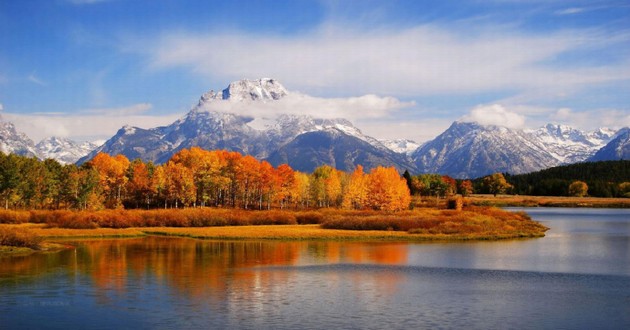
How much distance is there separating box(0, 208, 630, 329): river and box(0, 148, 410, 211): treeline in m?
57.1

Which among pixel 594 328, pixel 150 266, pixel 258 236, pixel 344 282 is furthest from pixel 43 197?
pixel 594 328

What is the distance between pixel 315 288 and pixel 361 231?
5438 centimetres

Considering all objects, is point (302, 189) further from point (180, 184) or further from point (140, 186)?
point (140, 186)

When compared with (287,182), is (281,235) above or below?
below

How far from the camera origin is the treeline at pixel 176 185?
431 feet

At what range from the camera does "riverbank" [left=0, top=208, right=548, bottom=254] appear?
311 ft

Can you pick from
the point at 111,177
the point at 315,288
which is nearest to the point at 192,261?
the point at 315,288

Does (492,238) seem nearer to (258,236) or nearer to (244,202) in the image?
(258,236)

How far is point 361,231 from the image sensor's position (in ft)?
336

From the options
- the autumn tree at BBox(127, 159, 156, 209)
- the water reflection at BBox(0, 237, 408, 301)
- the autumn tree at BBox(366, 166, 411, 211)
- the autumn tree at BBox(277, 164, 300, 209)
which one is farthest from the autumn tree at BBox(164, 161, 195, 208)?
the water reflection at BBox(0, 237, 408, 301)

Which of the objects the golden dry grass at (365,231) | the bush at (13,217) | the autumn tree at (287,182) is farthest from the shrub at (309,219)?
the bush at (13,217)

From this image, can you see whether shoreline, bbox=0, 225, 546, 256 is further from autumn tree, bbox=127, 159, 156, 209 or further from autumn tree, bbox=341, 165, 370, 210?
autumn tree, bbox=341, 165, 370, 210

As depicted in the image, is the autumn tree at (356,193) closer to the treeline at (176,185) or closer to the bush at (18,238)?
the treeline at (176,185)

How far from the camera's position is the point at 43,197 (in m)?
136
